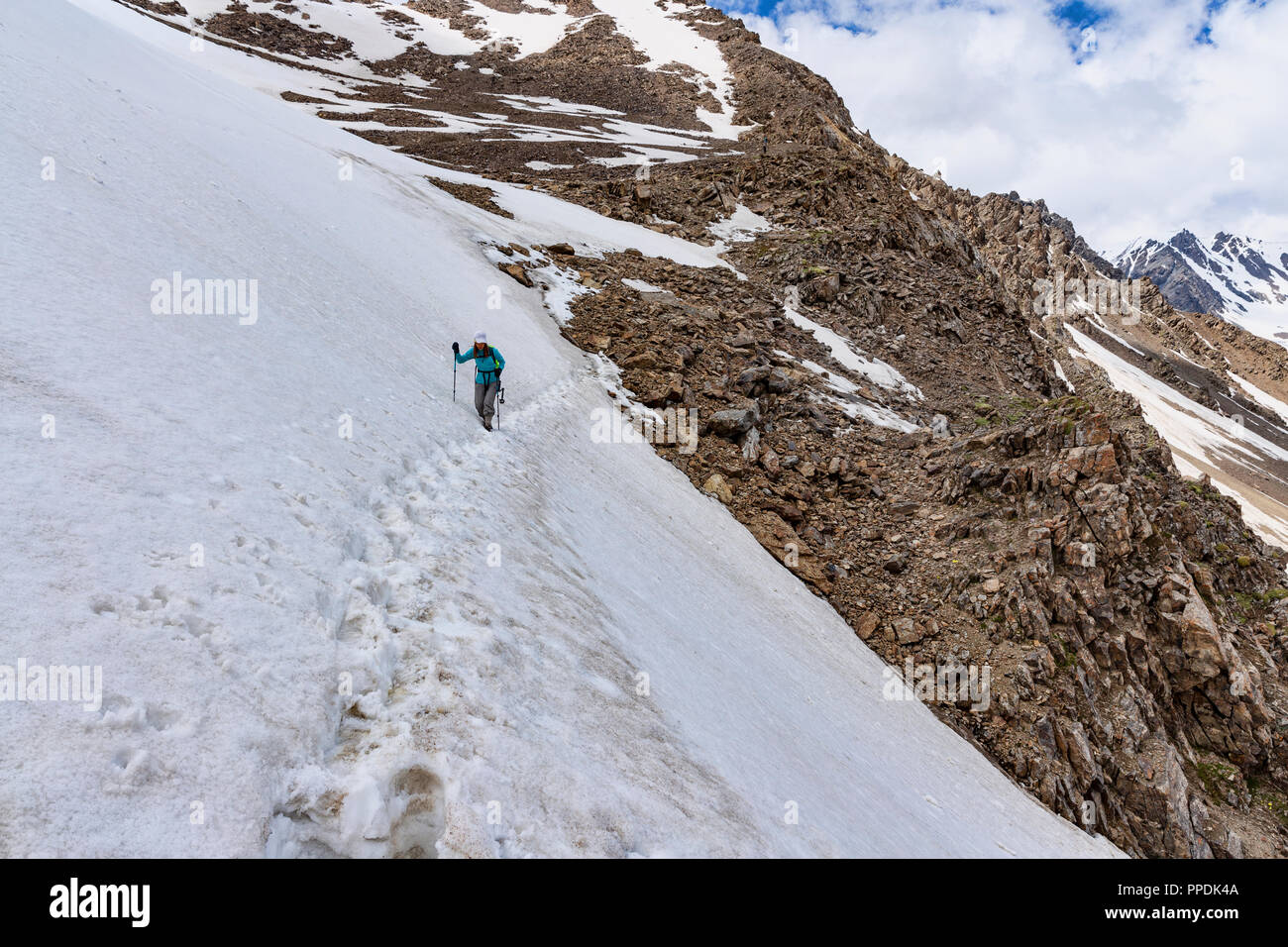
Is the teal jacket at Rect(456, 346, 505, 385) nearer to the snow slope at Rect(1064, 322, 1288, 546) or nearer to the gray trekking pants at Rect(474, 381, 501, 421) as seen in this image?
the gray trekking pants at Rect(474, 381, 501, 421)

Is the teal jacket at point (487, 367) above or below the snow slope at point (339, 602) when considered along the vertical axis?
above

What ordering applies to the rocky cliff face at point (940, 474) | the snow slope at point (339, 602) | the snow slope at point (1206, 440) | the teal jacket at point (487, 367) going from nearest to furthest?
the snow slope at point (339, 602) → the teal jacket at point (487, 367) → the rocky cliff face at point (940, 474) → the snow slope at point (1206, 440)

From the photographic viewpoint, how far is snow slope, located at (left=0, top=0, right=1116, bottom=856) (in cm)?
371

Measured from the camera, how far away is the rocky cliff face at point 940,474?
13.0 meters

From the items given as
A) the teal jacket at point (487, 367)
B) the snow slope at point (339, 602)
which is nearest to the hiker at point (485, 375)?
the teal jacket at point (487, 367)

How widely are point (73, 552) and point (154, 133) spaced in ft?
46.0

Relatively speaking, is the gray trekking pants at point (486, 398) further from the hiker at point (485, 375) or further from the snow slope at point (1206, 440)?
the snow slope at point (1206, 440)

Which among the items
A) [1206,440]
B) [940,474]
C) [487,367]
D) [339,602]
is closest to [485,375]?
[487,367]

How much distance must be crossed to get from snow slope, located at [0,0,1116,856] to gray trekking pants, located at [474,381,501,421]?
60cm

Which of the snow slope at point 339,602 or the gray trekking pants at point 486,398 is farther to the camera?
the gray trekking pants at point 486,398

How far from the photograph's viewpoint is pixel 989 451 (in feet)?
57.5

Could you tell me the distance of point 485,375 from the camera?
1127 centimetres

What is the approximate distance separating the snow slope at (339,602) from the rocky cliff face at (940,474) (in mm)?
2286

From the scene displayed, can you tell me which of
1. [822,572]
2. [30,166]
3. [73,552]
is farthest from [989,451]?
[30,166]
